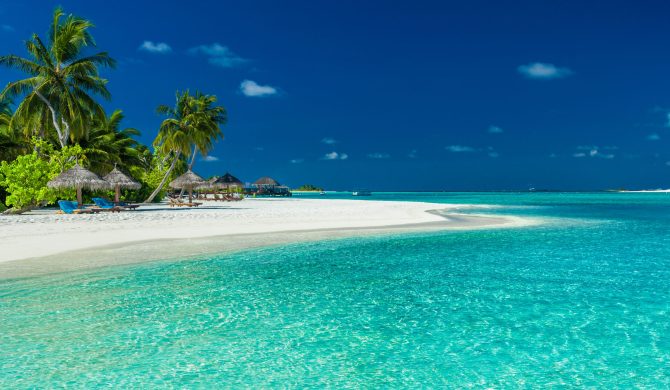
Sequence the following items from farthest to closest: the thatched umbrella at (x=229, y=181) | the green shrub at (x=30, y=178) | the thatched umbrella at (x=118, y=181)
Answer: the thatched umbrella at (x=229, y=181) → the thatched umbrella at (x=118, y=181) → the green shrub at (x=30, y=178)

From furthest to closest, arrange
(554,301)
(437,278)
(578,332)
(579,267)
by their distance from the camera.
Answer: (579,267)
(437,278)
(554,301)
(578,332)

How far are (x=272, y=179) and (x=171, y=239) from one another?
2043 inches

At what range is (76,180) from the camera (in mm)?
20297

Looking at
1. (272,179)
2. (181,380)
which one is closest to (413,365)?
(181,380)

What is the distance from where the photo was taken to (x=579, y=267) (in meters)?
9.23

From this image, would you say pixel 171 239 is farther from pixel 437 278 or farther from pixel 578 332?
pixel 578 332

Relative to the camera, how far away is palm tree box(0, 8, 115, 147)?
2109 cm

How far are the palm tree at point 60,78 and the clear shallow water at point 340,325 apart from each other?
16.6m

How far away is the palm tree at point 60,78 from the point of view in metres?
21.1

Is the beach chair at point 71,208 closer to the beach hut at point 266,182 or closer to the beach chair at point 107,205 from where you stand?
the beach chair at point 107,205

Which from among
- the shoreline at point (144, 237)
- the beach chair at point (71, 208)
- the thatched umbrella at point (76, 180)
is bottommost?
the shoreline at point (144, 237)

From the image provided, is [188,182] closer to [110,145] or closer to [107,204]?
[110,145]

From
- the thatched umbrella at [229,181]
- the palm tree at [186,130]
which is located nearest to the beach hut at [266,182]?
the thatched umbrella at [229,181]

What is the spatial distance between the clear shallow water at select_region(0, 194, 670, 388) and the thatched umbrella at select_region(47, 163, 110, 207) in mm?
14021
